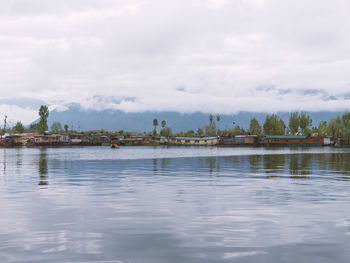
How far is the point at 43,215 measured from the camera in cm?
1952

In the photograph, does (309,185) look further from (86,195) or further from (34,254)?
(34,254)

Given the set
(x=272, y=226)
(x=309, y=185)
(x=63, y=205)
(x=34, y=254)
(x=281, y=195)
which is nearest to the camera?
(x=34, y=254)

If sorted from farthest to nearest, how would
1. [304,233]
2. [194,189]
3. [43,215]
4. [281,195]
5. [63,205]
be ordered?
[194,189] → [281,195] → [63,205] → [43,215] → [304,233]

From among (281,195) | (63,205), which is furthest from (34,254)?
(281,195)

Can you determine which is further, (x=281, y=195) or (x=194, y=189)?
(x=194, y=189)

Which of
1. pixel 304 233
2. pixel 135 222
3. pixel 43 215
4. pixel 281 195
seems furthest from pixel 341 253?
pixel 281 195

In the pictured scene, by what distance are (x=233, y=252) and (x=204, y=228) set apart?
3.57 meters

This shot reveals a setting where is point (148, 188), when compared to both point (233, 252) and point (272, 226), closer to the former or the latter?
point (272, 226)

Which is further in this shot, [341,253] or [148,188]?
[148,188]

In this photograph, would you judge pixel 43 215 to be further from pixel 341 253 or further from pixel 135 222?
pixel 341 253

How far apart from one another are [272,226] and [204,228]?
250 cm

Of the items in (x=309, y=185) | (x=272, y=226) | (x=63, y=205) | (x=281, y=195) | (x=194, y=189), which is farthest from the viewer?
(x=309, y=185)

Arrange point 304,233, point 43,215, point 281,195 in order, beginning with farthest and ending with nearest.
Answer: point 281,195 → point 43,215 → point 304,233

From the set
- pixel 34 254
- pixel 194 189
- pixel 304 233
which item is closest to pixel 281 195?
pixel 194 189
